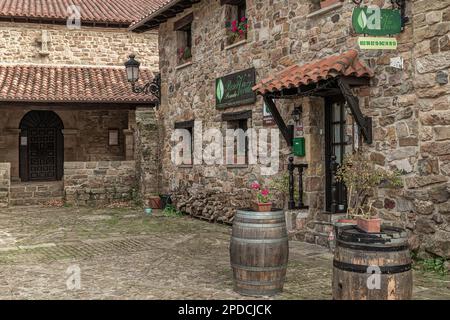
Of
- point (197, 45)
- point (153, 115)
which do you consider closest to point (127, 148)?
point (153, 115)

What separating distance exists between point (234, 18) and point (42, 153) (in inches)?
382

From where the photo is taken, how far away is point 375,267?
400 centimetres

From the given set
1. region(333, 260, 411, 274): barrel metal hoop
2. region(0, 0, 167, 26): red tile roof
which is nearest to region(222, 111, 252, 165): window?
region(333, 260, 411, 274): barrel metal hoop

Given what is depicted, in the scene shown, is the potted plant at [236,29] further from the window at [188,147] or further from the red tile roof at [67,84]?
the red tile roof at [67,84]

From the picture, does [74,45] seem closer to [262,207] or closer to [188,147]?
[188,147]

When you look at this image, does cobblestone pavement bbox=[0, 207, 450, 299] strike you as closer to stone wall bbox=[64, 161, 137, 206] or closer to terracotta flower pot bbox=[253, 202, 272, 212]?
terracotta flower pot bbox=[253, 202, 272, 212]

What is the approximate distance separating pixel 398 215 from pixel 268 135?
3154 millimetres

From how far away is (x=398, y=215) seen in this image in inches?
257

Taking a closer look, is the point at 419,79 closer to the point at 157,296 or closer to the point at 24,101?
the point at 157,296

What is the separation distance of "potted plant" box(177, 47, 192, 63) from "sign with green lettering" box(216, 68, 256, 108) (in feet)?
6.66

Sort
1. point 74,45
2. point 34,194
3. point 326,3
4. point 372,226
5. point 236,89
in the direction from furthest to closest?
point 74,45 < point 34,194 < point 236,89 < point 326,3 < point 372,226

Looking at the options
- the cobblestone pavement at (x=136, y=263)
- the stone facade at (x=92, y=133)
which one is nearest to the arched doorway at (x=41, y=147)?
the stone facade at (x=92, y=133)

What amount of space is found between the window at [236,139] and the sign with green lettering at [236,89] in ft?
0.83

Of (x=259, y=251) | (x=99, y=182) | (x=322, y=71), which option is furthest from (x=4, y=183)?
(x=259, y=251)
